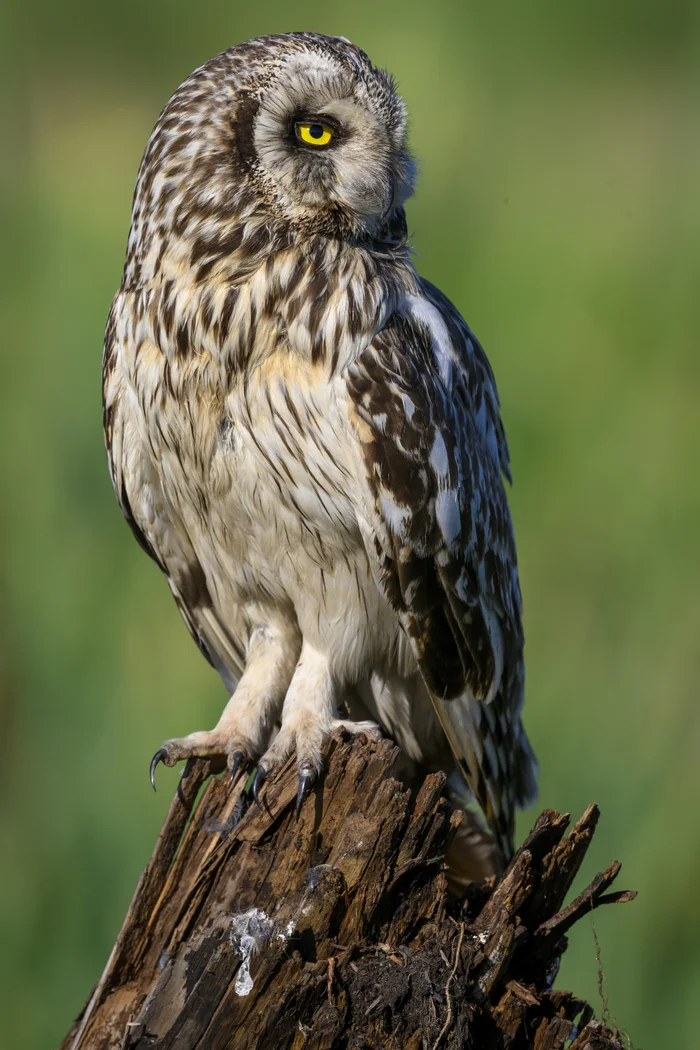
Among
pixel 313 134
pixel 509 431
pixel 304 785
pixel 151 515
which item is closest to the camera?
pixel 304 785

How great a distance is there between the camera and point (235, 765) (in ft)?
5.49

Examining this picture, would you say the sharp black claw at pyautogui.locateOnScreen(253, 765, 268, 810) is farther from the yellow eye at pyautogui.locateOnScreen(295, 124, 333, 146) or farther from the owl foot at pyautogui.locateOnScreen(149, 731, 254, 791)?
the yellow eye at pyautogui.locateOnScreen(295, 124, 333, 146)

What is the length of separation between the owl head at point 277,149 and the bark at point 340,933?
855mm

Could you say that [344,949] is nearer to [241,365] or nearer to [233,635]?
[233,635]

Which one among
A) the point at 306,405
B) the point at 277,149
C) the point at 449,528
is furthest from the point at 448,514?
the point at 277,149

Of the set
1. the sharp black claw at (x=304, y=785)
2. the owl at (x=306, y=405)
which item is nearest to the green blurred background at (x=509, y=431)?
the owl at (x=306, y=405)

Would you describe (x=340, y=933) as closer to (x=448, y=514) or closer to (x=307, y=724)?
(x=307, y=724)

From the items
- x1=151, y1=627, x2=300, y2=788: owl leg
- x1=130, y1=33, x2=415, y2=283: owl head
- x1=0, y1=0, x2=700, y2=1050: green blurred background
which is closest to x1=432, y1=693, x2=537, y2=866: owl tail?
x1=0, y1=0, x2=700, y2=1050: green blurred background

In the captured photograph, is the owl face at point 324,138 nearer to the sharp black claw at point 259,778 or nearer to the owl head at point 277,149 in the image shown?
the owl head at point 277,149

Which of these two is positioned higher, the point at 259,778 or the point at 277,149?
the point at 277,149

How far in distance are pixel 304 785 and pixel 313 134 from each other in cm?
103

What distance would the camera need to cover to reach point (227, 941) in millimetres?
1367

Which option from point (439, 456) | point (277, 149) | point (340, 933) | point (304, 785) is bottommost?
point (340, 933)

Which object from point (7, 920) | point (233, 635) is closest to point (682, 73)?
point (233, 635)
